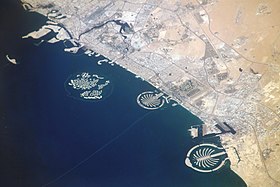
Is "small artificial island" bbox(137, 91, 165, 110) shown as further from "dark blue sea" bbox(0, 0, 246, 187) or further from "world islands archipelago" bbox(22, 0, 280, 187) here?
"world islands archipelago" bbox(22, 0, 280, 187)

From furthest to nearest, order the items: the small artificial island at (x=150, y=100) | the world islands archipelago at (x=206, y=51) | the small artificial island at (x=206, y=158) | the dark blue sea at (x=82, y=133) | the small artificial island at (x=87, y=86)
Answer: the small artificial island at (x=87, y=86)
the small artificial island at (x=150, y=100)
the world islands archipelago at (x=206, y=51)
the small artificial island at (x=206, y=158)
the dark blue sea at (x=82, y=133)

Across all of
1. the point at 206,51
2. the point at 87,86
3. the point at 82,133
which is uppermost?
the point at 206,51

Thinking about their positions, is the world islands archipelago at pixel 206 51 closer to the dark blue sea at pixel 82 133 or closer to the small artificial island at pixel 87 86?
the dark blue sea at pixel 82 133

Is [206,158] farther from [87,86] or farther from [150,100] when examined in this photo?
[87,86]

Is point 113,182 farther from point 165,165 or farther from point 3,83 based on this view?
point 3,83

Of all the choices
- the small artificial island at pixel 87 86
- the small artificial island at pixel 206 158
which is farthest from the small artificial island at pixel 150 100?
the small artificial island at pixel 206 158

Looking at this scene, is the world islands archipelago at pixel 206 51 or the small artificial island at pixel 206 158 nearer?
the small artificial island at pixel 206 158

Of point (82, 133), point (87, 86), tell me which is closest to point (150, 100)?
point (87, 86)

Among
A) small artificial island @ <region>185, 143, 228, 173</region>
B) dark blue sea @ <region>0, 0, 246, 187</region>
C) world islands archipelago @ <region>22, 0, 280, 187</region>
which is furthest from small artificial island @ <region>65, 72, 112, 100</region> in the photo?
small artificial island @ <region>185, 143, 228, 173</region>
